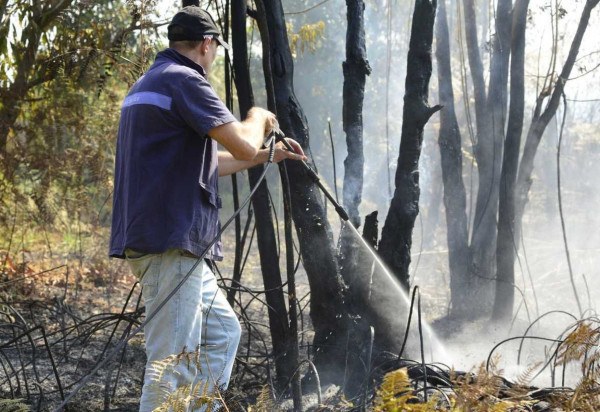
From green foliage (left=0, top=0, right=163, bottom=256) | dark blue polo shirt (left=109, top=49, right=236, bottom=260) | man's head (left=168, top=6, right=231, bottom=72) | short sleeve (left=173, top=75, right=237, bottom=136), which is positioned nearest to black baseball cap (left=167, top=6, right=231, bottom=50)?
man's head (left=168, top=6, right=231, bottom=72)

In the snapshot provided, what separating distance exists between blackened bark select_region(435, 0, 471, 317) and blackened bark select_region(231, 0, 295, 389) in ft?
14.7

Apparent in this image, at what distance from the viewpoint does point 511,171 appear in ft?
26.9

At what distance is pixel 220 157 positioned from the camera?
408cm

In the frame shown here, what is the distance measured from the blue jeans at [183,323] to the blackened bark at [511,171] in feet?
16.9

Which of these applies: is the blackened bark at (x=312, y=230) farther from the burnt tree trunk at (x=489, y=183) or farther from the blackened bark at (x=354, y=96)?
the burnt tree trunk at (x=489, y=183)

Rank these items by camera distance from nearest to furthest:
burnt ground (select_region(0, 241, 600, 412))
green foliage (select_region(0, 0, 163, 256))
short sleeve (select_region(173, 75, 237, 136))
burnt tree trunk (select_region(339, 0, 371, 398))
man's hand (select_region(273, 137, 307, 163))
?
short sleeve (select_region(173, 75, 237, 136)) < man's hand (select_region(273, 137, 307, 163)) < burnt ground (select_region(0, 241, 600, 412)) < burnt tree trunk (select_region(339, 0, 371, 398)) < green foliage (select_region(0, 0, 163, 256))

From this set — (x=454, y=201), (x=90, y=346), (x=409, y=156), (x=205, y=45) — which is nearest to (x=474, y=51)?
(x=454, y=201)

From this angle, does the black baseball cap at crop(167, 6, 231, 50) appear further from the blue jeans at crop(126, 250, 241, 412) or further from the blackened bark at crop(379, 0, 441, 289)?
the blackened bark at crop(379, 0, 441, 289)

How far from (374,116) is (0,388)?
32.4m

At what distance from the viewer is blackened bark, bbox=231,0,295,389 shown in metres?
4.56

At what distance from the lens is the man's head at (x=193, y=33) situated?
3592 mm

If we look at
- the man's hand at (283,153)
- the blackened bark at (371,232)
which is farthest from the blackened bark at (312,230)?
the man's hand at (283,153)

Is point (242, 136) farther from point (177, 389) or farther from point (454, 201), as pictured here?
point (454, 201)

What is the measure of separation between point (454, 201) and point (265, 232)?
5.03m
